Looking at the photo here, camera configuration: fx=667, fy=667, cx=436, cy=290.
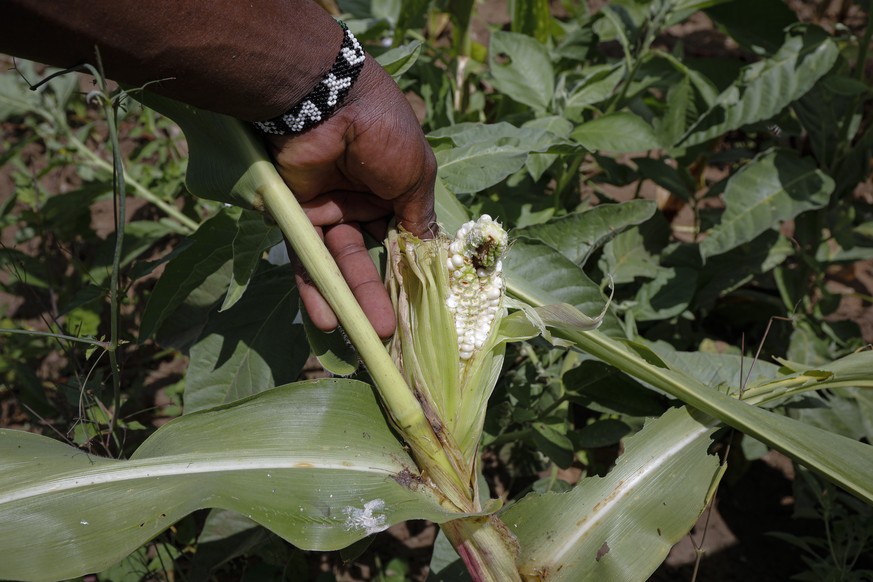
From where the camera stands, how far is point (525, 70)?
2.34 meters

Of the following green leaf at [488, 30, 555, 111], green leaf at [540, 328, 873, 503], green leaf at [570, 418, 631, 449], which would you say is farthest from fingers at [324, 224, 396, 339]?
green leaf at [488, 30, 555, 111]

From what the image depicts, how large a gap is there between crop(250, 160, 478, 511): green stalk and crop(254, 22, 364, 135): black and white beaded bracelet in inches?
3.7

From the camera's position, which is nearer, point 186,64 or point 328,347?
point 186,64

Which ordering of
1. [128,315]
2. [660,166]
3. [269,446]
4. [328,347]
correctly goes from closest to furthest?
[269,446], [328,347], [660,166], [128,315]

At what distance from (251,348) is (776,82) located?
1826 millimetres

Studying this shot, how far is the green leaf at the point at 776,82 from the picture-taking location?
6.97 feet

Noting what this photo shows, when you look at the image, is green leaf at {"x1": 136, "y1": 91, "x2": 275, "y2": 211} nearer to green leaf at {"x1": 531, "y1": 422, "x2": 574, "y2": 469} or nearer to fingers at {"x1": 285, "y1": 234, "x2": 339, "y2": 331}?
fingers at {"x1": 285, "y1": 234, "x2": 339, "y2": 331}

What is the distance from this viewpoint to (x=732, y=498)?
2.38m

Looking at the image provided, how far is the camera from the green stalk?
1.36m

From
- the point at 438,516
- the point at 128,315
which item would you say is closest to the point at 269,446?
the point at 438,516

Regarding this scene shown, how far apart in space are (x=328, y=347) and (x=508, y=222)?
100 cm

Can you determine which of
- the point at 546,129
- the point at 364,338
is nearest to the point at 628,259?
the point at 546,129

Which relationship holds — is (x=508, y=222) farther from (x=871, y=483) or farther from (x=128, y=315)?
(x=128, y=315)

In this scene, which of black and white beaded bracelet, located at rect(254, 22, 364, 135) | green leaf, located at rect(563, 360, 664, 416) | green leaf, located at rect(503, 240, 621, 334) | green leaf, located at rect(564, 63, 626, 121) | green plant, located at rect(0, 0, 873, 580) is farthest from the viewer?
green leaf, located at rect(564, 63, 626, 121)
